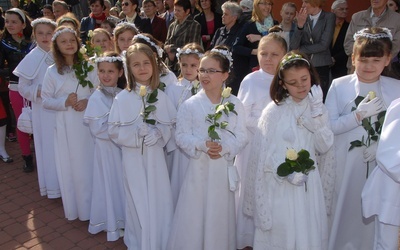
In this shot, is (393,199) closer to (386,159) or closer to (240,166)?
(386,159)

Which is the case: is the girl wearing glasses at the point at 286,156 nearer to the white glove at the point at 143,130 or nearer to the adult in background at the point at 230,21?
the white glove at the point at 143,130

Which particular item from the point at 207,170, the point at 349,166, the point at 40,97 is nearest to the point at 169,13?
the point at 40,97

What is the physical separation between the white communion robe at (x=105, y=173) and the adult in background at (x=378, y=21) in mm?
3638

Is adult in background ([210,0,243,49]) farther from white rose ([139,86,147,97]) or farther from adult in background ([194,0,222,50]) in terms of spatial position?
white rose ([139,86,147,97])

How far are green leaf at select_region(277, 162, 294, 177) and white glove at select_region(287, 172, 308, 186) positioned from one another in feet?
0.14

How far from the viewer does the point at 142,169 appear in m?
4.07

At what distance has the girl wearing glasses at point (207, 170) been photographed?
3768 millimetres

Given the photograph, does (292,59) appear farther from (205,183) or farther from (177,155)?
(177,155)

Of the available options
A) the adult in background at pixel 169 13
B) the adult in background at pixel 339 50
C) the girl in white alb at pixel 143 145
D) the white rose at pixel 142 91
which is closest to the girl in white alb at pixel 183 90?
the girl in white alb at pixel 143 145

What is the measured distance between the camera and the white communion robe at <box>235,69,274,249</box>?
4.24m

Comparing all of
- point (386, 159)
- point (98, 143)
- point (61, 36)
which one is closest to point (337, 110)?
point (386, 159)

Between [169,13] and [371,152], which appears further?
[169,13]

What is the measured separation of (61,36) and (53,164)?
174 cm

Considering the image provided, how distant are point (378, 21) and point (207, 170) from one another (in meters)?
3.97
